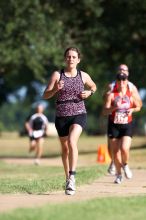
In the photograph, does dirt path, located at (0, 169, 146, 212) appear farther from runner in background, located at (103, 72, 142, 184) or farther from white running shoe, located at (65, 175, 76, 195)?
runner in background, located at (103, 72, 142, 184)

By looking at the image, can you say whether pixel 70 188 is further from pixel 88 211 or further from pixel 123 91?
pixel 123 91

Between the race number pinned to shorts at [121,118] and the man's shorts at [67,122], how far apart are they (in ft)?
8.05

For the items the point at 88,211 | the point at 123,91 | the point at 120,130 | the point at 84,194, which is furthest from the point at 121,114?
the point at 88,211

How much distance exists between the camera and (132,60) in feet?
118

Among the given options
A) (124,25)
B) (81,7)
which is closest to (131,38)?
(124,25)

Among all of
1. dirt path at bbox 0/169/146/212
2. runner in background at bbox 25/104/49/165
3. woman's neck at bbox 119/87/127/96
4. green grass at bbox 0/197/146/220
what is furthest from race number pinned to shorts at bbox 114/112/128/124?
runner in background at bbox 25/104/49/165

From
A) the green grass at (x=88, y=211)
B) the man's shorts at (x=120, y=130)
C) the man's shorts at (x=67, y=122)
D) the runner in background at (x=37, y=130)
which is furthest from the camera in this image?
the runner in background at (x=37, y=130)

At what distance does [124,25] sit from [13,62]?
19.0ft

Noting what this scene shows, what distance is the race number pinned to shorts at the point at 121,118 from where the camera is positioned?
13227mm

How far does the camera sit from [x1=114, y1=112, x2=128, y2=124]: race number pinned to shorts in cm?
1323

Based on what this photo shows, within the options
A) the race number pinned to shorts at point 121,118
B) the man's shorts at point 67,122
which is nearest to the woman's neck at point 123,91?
the race number pinned to shorts at point 121,118

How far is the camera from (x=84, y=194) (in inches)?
410

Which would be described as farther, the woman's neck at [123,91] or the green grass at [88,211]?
the woman's neck at [123,91]

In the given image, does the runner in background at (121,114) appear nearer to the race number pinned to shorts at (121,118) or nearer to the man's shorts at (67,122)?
the race number pinned to shorts at (121,118)
